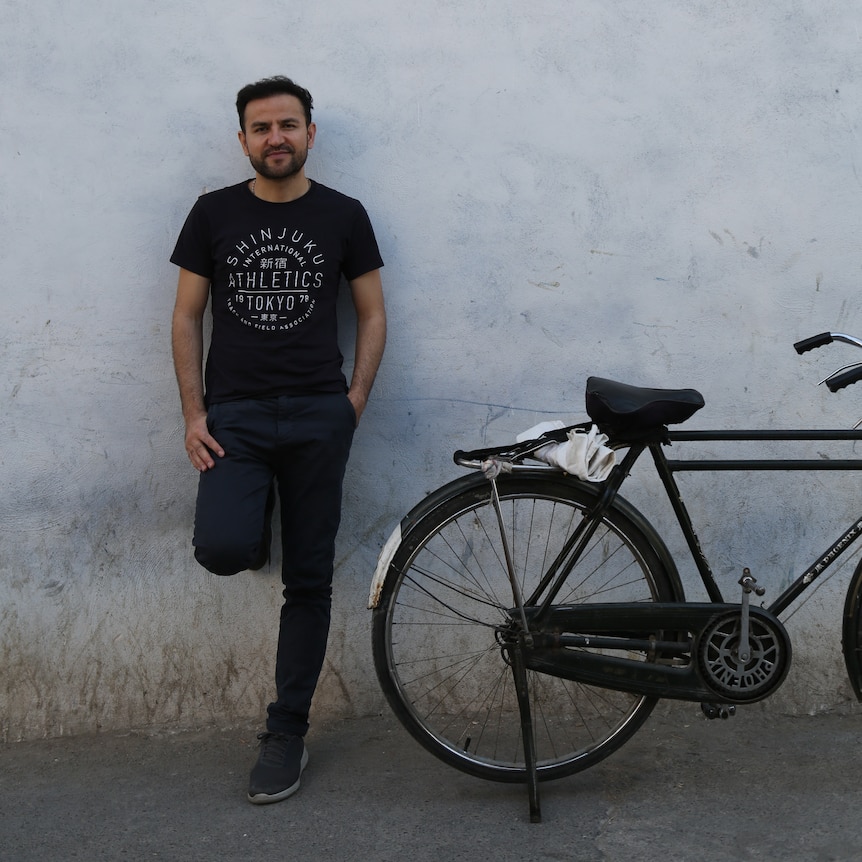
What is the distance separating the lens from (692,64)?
3861mm

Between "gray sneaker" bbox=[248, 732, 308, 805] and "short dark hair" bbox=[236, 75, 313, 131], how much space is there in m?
2.02

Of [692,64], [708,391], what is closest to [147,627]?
[708,391]

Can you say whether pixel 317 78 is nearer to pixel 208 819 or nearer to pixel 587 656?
pixel 587 656

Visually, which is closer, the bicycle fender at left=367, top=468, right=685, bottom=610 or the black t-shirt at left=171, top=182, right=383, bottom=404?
the bicycle fender at left=367, top=468, right=685, bottom=610

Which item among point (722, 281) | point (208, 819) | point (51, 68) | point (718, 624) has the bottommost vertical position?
point (208, 819)

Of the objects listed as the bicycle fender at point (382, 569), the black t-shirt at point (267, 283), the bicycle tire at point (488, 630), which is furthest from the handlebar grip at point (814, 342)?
the black t-shirt at point (267, 283)

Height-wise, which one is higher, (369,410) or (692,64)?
(692,64)

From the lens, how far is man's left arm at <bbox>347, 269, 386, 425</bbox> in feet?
12.2

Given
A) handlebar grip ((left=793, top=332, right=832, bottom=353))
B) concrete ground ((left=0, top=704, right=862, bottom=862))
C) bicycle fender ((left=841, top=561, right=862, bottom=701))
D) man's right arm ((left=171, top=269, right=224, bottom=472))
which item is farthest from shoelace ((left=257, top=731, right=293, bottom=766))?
handlebar grip ((left=793, top=332, right=832, bottom=353))

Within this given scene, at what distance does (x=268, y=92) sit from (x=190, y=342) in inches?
33.4

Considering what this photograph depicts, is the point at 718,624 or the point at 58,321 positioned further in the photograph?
the point at 58,321

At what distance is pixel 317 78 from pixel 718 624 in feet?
7.39

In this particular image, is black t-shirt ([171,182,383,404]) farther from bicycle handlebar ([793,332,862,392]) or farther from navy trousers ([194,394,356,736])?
bicycle handlebar ([793,332,862,392])

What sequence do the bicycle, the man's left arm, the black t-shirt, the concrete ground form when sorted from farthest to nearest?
the man's left arm
the black t-shirt
the bicycle
the concrete ground
